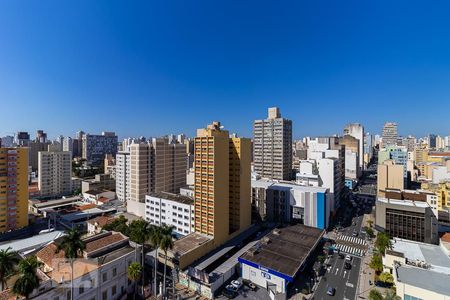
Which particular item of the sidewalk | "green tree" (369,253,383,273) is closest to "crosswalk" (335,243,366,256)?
the sidewalk

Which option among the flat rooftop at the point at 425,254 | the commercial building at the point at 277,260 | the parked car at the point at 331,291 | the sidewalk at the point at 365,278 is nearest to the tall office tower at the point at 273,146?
the commercial building at the point at 277,260

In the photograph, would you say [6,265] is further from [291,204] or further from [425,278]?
[291,204]

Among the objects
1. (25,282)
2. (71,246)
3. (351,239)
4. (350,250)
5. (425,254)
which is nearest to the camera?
(25,282)

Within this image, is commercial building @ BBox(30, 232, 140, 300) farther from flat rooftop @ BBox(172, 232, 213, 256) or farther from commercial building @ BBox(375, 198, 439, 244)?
commercial building @ BBox(375, 198, 439, 244)

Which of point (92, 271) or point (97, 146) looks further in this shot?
point (97, 146)

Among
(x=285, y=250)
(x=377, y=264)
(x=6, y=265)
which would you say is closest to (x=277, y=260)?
(x=285, y=250)

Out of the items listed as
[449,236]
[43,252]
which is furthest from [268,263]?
[449,236]

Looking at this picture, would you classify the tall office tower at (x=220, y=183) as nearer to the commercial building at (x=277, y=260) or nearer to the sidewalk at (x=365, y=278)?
the commercial building at (x=277, y=260)
